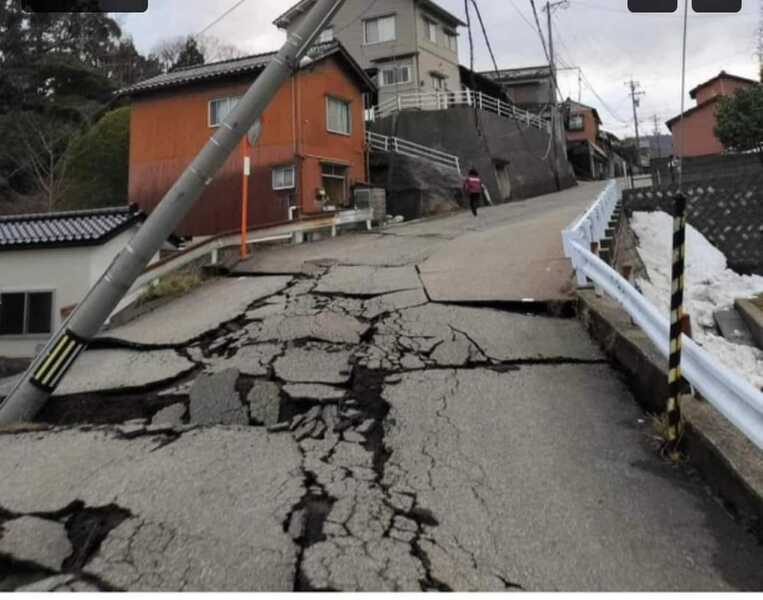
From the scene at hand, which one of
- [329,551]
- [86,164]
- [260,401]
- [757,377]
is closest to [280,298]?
[260,401]

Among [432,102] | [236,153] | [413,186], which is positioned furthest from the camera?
[432,102]

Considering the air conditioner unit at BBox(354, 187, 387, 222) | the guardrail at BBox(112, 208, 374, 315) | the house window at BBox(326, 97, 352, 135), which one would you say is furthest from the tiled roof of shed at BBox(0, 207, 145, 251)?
the house window at BBox(326, 97, 352, 135)

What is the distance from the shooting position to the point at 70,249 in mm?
13203

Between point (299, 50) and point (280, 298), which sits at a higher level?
point (299, 50)

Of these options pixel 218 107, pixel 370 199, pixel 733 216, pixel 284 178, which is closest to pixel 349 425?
pixel 733 216

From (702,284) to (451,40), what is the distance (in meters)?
31.6

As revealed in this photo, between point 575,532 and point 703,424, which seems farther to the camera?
point 703,424

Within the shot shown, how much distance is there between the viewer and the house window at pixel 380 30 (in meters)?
34.5

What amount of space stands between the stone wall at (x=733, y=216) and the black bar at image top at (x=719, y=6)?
37.4 feet

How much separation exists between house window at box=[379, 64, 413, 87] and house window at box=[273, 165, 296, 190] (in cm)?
1736

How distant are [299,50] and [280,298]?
406cm

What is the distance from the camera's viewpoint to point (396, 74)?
3459 centimetres

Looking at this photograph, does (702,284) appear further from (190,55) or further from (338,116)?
(190,55)

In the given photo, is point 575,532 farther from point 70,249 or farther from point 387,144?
point 387,144
